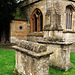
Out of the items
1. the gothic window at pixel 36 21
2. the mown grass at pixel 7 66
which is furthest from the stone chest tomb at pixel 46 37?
the mown grass at pixel 7 66

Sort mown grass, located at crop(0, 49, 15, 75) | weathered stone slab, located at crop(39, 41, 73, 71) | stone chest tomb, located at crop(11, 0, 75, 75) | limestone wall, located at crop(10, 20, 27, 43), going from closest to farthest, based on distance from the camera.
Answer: stone chest tomb, located at crop(11, 0, 75, 75)
mown grass, located at crop(0, 49, 15, 75)
weathered stone slab, located at crop(39, 41, 73, 71)
limestone wall, located at crop(10, 20, 27, 43)

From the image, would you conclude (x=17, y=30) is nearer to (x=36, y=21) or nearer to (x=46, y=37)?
(x=36, y=21)

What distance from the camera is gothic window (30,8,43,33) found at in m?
11.9

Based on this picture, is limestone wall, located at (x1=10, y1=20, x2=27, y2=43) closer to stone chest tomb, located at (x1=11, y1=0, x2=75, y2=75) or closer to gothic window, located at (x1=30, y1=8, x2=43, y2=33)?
stone chest tomb, located at (x1=11, y1=0, x2=75, y2=75)

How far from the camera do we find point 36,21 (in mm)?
12828

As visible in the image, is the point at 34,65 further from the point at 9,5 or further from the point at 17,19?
the point at 17,19

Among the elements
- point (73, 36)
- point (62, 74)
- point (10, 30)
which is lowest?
point (62, 74)

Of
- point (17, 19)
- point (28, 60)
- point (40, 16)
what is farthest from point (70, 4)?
point (28, 60)

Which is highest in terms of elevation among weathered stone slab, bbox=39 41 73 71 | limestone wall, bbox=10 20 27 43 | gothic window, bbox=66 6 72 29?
gothic window, bbox=66 6 72 29

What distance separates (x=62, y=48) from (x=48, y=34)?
16.1 ft

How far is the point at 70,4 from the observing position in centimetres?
1127

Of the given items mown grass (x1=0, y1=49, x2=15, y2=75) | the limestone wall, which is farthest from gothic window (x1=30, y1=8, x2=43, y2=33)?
mown grass (x1=0, y1=49, x2=15, y2=75)

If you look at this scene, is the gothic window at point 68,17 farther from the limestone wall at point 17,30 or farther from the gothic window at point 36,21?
the limestone wall at point 17,30

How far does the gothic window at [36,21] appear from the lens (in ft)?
39.2
